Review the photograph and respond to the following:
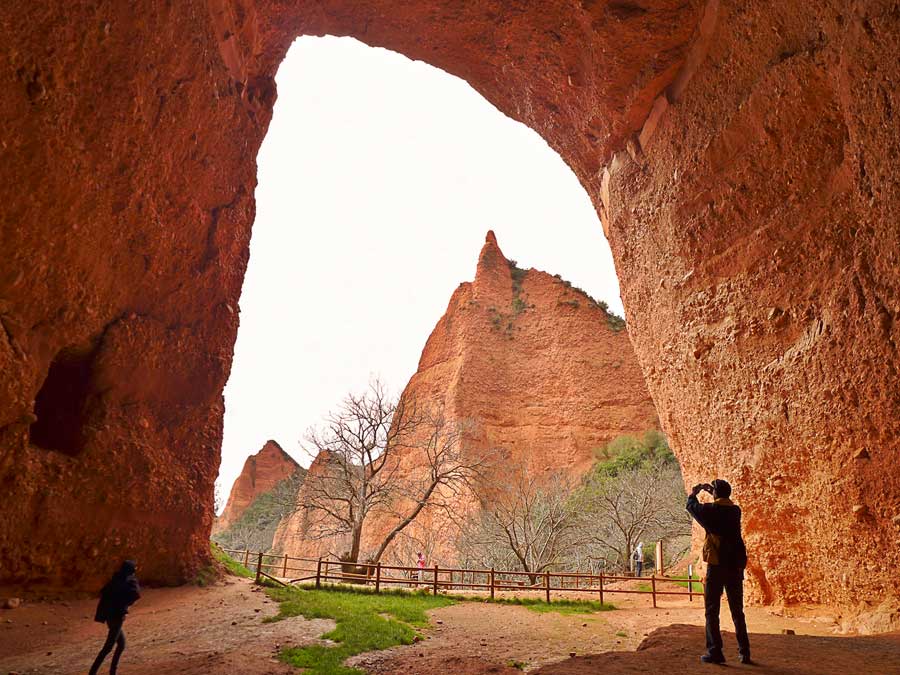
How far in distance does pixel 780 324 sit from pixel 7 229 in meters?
10.4

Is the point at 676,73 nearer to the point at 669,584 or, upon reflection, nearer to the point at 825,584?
the point at 825,584

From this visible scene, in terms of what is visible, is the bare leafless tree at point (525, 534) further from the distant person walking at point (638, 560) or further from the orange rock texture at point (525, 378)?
the orange rock texture at point (525, 378)

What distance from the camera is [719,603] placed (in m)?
4.18

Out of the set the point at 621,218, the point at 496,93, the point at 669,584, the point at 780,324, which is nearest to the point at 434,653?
the point at 780,324

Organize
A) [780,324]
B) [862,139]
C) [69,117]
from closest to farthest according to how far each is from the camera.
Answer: [862,139]
[69,117]
[780,324]

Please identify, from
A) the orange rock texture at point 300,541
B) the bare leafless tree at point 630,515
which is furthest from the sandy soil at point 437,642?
the orange rock texture at point 300,541

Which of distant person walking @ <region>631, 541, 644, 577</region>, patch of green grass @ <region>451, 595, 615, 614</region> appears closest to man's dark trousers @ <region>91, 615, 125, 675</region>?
patch of green grass @ <region>451, 595, 615, 614</region>

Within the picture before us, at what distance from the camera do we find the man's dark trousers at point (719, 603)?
160 inches

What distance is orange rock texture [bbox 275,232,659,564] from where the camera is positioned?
114 feet

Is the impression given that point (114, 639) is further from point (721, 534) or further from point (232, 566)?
point (232, 566)

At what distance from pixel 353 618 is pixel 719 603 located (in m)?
6.76

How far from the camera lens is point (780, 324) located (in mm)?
8609

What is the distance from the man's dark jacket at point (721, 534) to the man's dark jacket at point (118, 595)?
191 inches

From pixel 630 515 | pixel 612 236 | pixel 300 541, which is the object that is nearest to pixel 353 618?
pixel 612 236
